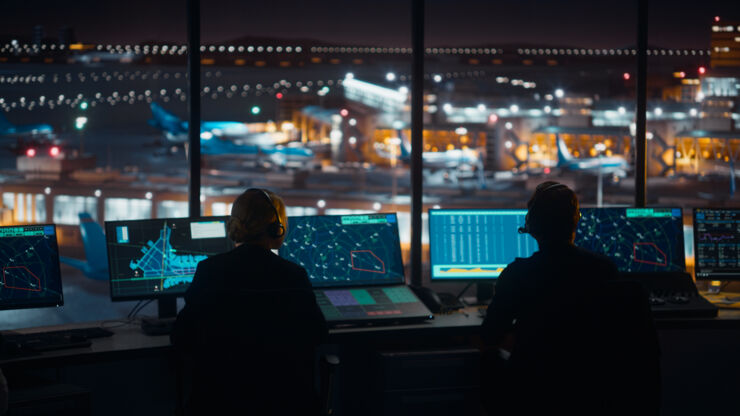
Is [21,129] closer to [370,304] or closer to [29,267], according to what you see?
[29,267]

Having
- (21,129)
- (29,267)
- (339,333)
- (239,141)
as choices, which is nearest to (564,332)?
(339,333)

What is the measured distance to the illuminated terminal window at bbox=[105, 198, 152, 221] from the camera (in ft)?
104

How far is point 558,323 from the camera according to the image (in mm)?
1897

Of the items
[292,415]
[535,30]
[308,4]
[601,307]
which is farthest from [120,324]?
[535,30]

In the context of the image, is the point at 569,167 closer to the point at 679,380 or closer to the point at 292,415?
the point at 679,380

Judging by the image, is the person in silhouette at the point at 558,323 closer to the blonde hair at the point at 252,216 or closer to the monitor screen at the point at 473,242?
the blonde hair at the point at 252,216

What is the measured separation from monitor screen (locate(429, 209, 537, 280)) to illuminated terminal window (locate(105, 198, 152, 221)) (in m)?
29.5

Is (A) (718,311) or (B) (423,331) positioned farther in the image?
(A) (718,311)

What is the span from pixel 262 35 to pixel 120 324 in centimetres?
319

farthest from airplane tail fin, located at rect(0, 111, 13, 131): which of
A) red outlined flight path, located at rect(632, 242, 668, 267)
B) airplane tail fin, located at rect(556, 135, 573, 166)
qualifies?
red outlined flight path, located at rect(632, 242, 668, 267)

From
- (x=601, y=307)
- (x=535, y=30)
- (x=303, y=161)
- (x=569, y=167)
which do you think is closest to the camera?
(x=601, y=307)

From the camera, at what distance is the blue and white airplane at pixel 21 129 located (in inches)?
942

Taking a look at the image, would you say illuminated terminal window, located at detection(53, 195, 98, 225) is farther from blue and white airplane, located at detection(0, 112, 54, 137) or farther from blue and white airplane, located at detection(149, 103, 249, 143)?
blue and white airplane, located at detection(0, 112, 54, 137)

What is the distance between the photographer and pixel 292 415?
1.93m
